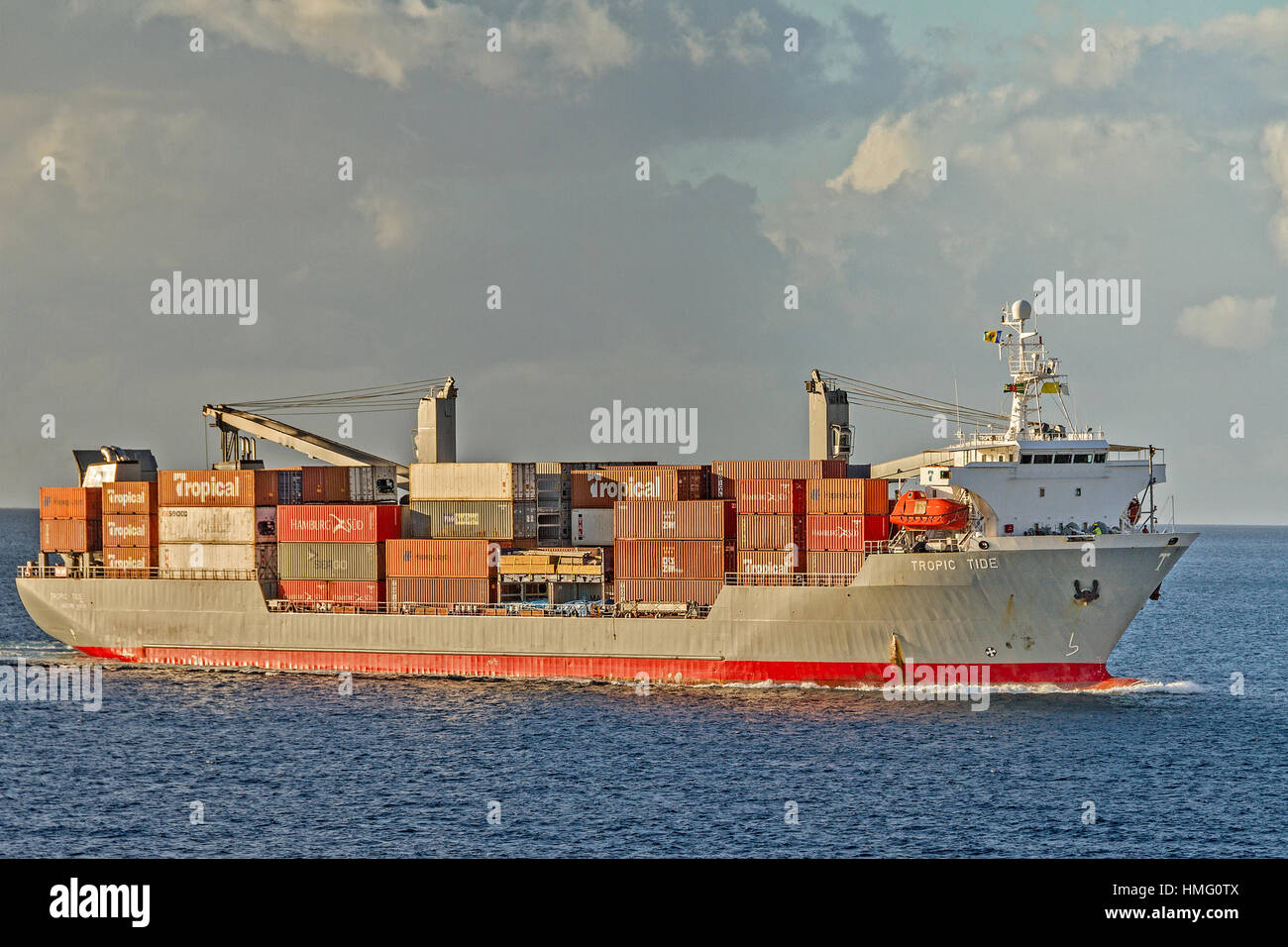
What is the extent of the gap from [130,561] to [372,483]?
11896 mm

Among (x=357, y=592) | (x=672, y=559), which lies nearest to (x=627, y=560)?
(x=672, y=559)

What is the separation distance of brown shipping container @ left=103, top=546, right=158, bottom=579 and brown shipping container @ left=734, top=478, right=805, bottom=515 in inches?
1119

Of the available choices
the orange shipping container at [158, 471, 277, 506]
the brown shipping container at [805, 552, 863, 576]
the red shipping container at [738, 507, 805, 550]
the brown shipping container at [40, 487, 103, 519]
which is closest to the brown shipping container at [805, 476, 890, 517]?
the red shipping container at [738, 507, 805, 550]

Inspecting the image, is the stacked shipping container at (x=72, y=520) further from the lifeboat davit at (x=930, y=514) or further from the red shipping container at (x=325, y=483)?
the lifeboat davit at (x=930, y=514)

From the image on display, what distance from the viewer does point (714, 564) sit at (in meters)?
49.5

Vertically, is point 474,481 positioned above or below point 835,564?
above

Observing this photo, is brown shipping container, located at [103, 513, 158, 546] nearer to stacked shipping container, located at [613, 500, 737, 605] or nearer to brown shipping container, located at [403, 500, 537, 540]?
brown shipping container, located at [403, 500, 537, 540]

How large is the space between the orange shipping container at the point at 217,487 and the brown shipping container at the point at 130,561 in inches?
106

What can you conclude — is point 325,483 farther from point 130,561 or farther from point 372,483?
point 130,561

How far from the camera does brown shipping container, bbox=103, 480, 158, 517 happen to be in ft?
193

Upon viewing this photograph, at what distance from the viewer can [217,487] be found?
5662cm

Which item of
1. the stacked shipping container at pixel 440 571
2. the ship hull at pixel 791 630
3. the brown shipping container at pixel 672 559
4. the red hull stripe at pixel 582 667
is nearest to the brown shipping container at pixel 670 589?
the brown shipping container at pixel 672 559

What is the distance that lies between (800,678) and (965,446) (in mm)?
10559

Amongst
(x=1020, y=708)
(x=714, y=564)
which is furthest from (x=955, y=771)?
(x=714, y=564)
